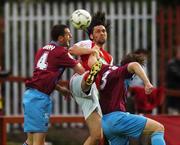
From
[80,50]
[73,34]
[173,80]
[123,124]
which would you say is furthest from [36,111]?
[73,34]

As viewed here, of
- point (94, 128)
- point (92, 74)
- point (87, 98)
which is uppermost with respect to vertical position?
point (92, 74)

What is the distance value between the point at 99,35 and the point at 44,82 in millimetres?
964

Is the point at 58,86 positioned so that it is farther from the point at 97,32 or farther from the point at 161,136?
the point at 161,136

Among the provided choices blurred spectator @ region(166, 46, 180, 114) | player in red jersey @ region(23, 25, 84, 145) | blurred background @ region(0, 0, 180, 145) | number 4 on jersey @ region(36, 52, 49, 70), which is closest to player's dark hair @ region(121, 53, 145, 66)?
player in red jersey @ region(23, 25, 84, 145)

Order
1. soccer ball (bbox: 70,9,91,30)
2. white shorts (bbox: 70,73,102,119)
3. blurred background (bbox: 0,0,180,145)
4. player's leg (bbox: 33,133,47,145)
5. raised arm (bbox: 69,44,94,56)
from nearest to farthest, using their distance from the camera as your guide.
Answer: raised arm (bbox: 69,44,94,56), white shorts (bbox: 70,73,102,119), player's leg (bbox: 33,133,47,145), soccer ball (bbox: 70,9,91,30), blurred background (bbox: 0,0,180,145)

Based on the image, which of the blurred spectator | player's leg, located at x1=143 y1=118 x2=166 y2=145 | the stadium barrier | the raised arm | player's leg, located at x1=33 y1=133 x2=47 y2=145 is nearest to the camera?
player's leg, located at x1=143 y1=118 x2=166 y2=145

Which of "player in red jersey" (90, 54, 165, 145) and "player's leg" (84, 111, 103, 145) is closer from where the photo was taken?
"player in red jersey" (90, 54, 165, 145)

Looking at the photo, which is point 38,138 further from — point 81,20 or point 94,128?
point 81,20

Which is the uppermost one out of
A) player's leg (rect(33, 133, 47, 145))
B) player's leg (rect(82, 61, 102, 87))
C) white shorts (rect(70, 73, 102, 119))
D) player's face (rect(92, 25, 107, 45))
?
player's face (rect(92, 25, 107, 45))

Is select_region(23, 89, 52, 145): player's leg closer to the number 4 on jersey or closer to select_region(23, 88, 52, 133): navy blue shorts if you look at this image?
select_region(23, 88, 52, 133): navy blue shorts

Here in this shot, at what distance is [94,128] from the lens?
13305 millimetres

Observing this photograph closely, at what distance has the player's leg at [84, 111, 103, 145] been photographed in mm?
13289

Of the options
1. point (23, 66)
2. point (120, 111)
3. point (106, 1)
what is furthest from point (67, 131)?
point (120, 111)

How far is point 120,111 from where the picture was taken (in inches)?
492
